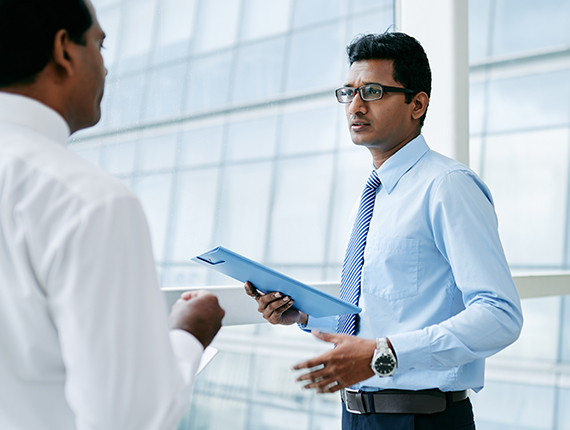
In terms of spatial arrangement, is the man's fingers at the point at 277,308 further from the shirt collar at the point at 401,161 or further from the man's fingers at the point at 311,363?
the shirt collar at the point at 401,161

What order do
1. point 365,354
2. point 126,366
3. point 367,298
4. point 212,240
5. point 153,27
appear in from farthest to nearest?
point 212,240
point 153,27
point 367,298
point 365,354
point 126,366

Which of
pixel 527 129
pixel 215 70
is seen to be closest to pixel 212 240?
pixel 215 70

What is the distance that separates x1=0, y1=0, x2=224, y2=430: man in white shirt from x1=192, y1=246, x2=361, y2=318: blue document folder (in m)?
0.50

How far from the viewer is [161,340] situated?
699 mm

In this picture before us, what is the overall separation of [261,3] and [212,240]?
1529 millimetres

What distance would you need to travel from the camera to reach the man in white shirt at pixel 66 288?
25.5 inches

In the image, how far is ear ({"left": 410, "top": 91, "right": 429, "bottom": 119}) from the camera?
1758 mm

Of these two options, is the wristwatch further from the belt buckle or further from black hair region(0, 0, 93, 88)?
black hair region(0, 0, 93, 88)

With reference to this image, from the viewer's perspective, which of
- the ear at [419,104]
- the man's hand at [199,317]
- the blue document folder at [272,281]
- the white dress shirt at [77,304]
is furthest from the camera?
the ear at [419,104]

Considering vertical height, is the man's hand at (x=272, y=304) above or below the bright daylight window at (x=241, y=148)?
below

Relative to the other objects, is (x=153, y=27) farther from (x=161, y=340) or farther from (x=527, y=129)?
(x=527, y=129)

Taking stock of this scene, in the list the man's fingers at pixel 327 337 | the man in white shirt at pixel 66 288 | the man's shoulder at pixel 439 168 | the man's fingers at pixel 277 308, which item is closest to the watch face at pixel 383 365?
the man's fingers at pixel 327 337

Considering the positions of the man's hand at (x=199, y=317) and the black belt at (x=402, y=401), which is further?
the black belt at (x=402, y=401)

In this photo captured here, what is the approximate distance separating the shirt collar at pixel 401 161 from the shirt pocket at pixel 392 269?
0.22 m
